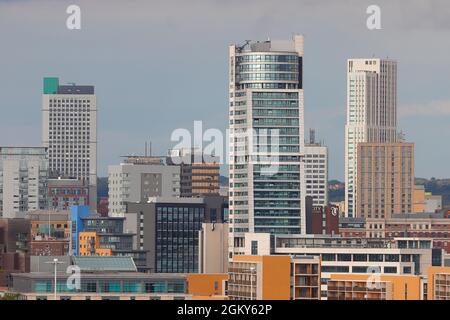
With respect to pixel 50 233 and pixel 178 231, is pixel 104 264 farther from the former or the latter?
pixel 178 231

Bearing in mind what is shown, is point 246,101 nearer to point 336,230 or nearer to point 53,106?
point 336,230

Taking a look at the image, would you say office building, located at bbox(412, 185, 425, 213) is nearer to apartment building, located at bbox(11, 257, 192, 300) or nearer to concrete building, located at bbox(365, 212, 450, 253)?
concrete building, located at bbox(365, 212, 450, 253)

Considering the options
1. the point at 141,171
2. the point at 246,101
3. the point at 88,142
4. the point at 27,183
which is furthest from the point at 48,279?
the point at 88,142

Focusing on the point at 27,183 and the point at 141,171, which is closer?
the point at 141,171

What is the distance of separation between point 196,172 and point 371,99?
3838 centimetres

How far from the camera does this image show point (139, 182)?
123938 millimetres

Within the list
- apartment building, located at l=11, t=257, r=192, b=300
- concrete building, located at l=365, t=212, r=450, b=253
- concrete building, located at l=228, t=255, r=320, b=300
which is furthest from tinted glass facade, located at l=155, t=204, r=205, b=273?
A: concrete building, located at l=228, t=255, r=320, b=300

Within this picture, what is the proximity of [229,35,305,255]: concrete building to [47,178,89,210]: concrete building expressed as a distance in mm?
45529

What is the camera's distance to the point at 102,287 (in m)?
54.6

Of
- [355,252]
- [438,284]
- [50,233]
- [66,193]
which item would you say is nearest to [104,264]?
[355,252]

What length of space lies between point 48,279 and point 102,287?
1.77 meters

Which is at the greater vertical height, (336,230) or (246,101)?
(246,101)

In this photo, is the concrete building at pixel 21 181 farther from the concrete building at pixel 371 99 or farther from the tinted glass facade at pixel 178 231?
the concrete building at pixel 371 99

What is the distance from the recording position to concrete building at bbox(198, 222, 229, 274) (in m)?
83.1
